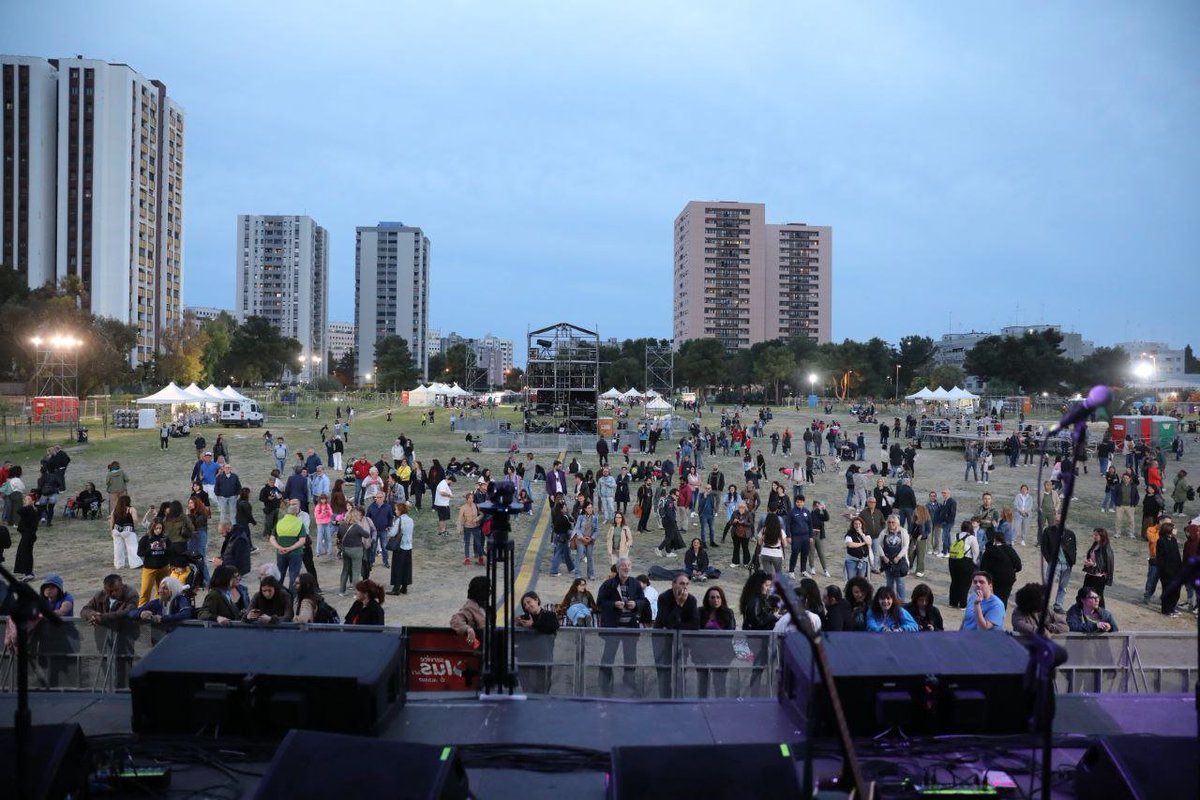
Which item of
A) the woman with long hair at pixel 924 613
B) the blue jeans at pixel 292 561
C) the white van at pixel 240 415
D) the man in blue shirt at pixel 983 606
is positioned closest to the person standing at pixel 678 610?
the woman with long hair at pixel 924 613

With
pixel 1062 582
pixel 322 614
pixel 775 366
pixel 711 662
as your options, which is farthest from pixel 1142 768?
pixel 775 366

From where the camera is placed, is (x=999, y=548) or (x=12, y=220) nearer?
(x=999, y=548)

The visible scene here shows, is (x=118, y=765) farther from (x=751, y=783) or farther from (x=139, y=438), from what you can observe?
(x=139, y=438)

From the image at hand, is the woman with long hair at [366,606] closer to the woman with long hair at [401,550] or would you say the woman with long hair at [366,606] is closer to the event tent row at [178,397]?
the woman with long hair at [401,550]

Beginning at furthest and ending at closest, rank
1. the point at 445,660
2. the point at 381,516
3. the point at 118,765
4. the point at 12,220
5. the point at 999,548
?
the point at 12,220, the point at 381,516, the point at 999,548, the point at 445,660, the point at 118,765

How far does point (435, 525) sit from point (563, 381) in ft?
89.9

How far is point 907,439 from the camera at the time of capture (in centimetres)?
4684

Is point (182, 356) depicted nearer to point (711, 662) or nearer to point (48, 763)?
point (711, 662)

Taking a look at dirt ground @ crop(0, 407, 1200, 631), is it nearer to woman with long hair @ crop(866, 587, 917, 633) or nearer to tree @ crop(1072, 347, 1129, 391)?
woman with long hair @ crop(866, 587, 917, 633)

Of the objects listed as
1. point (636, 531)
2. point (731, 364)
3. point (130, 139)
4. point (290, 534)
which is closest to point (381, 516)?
point (290, 534)

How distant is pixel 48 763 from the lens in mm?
3684

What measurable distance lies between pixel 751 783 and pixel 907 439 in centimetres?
4629

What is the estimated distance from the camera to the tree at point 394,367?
393 ft

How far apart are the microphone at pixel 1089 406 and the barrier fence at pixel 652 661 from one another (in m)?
4.09
